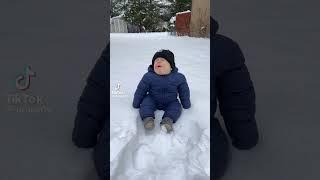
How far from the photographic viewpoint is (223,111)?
3.28 meters

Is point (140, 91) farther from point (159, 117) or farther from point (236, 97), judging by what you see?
point (236, 97)

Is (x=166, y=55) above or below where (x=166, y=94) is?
above

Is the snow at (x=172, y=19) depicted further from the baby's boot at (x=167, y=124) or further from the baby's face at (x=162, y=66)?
the baby's boot at (x=167, y=124)

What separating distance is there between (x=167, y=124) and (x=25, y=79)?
951 millimetres

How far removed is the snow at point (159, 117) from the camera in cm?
315

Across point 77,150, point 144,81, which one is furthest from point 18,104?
point 144,81

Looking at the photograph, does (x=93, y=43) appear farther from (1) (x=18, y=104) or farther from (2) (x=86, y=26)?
(1) (x=18, y=104)

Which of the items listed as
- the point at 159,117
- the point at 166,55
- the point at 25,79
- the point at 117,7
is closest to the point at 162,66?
the point at 166,55

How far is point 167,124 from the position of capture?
313 cm

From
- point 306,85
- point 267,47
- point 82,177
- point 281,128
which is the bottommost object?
point 82,177

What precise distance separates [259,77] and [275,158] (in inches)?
20.5

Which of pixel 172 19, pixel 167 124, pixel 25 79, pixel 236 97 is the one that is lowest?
pixel 167 124

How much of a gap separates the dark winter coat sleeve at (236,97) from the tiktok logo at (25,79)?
117cm

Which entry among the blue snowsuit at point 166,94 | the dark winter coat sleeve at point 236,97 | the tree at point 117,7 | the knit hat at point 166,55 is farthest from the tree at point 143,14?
the dark winter coat sleeve at point 236,97
